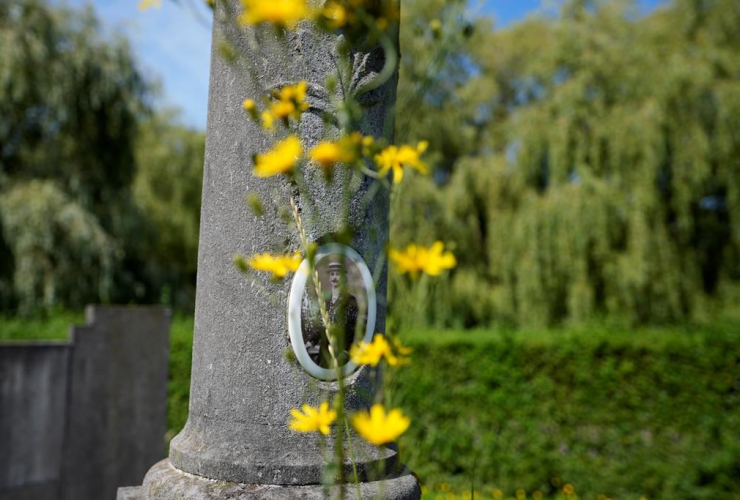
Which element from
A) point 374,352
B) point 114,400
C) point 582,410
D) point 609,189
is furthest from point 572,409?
point 374,352

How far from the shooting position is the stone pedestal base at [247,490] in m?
1.83

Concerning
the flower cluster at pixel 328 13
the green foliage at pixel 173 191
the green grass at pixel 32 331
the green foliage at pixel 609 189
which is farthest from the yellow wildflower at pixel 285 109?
the green foliage at pixel 173 191

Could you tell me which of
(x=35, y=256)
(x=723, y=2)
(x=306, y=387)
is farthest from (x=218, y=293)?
(x=723, y=2)

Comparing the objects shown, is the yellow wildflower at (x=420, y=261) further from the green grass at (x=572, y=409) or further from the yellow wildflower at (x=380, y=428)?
the green grass at (x=572, y=409)

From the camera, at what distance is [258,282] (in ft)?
6.50

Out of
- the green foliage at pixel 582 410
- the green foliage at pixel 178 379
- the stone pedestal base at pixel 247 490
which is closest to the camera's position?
the stone pedestal base at pixel 247 490

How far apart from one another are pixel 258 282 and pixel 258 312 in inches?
3.8

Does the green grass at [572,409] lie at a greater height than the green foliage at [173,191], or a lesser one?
lesser

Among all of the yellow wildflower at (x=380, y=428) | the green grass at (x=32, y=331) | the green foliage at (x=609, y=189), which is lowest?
the green grass at (x=32, y=331)

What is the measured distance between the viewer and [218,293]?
6.87ft

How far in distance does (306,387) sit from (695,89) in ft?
26.4

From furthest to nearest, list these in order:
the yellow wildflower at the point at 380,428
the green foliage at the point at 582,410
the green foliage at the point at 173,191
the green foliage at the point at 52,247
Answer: the green foliage at the point at 173,191, the green foliage at the point at 52,247, the green foliage at the point at 582,410, the yellow wildflower at the point at 380,428

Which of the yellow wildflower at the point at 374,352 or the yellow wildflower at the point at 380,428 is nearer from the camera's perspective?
the yellow wildflower at the point at 380,428

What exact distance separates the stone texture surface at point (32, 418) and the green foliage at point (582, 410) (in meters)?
2.65
